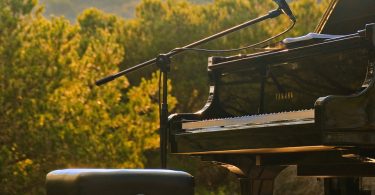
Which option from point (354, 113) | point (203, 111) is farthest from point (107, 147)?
point (354, 113)

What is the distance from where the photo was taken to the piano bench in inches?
206

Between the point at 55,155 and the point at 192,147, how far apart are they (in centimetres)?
1139

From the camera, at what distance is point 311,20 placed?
95.5ft

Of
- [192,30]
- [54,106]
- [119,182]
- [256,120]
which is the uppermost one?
[192,30]

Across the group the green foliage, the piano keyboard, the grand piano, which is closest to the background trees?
the green foliage

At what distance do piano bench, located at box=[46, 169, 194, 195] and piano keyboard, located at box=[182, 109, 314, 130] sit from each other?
55 cm

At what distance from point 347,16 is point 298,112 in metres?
1.57

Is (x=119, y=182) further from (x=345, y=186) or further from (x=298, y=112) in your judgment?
(x=345, y=186)

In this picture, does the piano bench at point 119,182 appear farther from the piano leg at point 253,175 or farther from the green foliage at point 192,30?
the green foliage at point 192,30

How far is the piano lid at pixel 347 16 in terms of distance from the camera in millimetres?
6398

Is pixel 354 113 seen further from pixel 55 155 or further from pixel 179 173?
pixel 55 155

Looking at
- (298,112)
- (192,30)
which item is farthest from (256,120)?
(192,30)

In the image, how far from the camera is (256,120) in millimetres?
5758

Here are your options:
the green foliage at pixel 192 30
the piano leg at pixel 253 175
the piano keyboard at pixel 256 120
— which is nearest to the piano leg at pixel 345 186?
the piano leg at pixel 253 175
